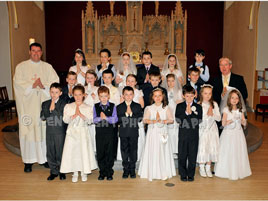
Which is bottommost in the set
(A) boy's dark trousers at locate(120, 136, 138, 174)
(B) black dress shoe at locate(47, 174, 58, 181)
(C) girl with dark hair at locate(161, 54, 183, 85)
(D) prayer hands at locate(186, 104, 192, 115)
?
(B) black dress shoe at locate(47, 174, 58, 181)

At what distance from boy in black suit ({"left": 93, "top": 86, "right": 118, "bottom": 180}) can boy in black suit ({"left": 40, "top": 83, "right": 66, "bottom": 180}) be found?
0.54m

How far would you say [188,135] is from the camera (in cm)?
451

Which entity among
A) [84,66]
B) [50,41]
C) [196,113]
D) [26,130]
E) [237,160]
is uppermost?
[50,41]

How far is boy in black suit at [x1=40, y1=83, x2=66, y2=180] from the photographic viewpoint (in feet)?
15.0

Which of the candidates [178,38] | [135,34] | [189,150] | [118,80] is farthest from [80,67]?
[178,38]

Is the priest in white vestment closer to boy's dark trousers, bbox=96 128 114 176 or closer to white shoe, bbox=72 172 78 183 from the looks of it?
white shoe, bbox=72 172 78 183

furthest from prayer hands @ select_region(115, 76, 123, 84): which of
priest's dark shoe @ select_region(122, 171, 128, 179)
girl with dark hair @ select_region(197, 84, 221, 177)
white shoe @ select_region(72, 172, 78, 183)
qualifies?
white shoe @ select_region(72, 172, 78, 183)

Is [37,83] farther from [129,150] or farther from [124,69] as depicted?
[129,150]

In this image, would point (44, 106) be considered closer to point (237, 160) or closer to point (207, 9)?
point (237, 160)

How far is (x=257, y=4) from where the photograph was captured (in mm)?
9688

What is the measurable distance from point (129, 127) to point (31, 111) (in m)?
1.64

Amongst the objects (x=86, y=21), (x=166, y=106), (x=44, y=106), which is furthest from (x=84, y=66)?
(x=86, y=21)

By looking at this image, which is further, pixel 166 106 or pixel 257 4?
pixel 257 4

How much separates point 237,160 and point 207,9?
1060 centimetres
